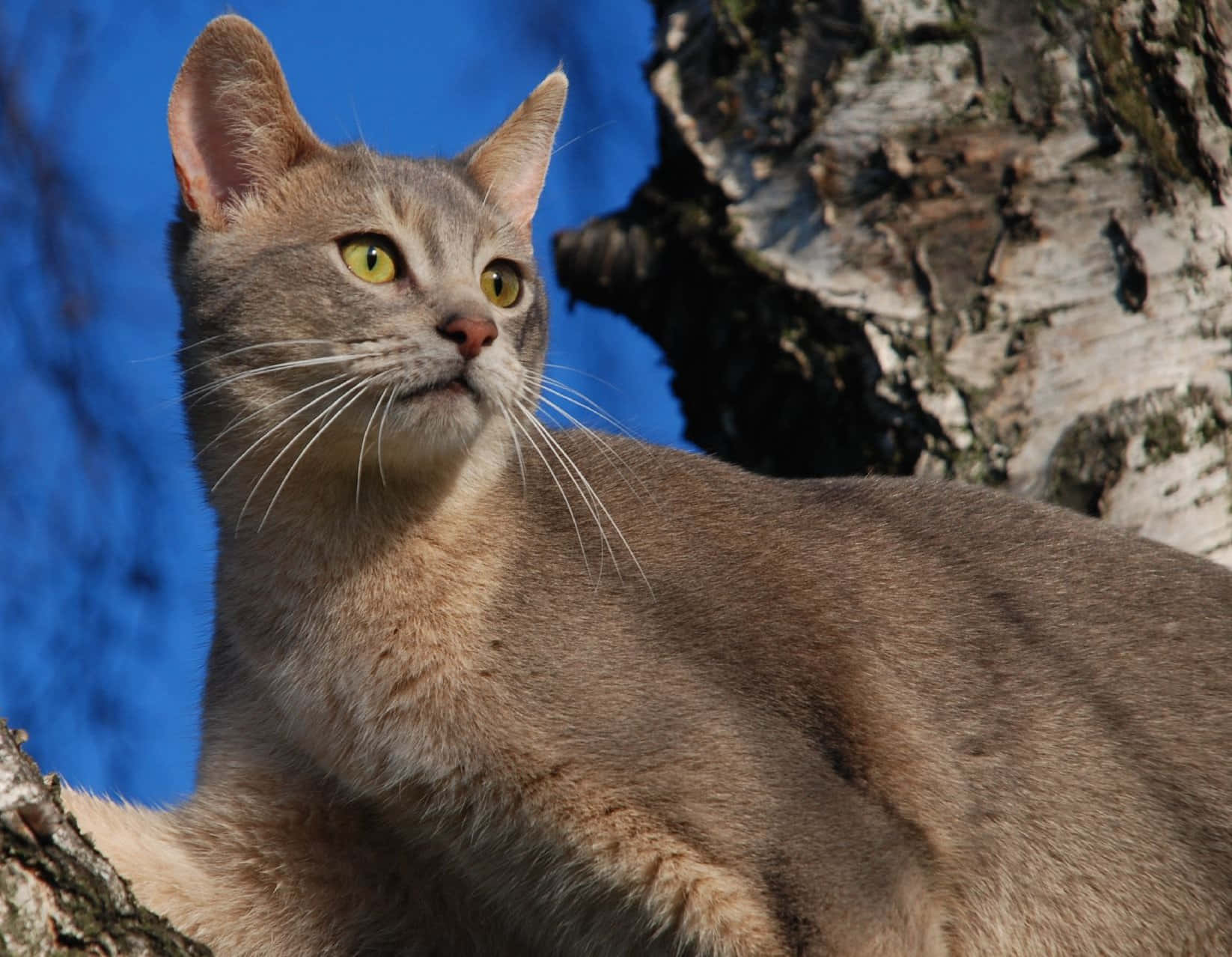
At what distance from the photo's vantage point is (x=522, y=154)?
13.3 feet

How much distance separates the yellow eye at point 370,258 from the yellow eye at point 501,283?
294 mm

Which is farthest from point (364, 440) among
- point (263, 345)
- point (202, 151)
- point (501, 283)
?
point (202, 151)

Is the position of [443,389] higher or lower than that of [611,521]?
higher

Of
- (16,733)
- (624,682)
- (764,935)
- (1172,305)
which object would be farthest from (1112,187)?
(16,733)

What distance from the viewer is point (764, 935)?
2854mm

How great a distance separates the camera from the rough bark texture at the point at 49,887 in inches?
79.7

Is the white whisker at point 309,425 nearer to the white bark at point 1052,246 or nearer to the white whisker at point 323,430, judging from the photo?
the white whisker at point 323,430

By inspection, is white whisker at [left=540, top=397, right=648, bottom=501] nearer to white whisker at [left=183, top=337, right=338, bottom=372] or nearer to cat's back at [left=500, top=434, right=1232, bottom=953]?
cat's back at [left=500, top=434, right=1232, bottom=953]

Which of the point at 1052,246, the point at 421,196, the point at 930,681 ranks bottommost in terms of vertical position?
the point at 930,681

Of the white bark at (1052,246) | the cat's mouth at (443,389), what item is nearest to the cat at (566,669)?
the cat's mouth at (443,389)

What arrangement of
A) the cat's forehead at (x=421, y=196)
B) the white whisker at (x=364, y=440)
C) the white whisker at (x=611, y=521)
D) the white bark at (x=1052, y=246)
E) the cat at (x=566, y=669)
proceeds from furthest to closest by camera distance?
the white bark at (x=1052, y=246) < the cat's forehead at (x=421, y=196) < the white whisker at (x=611, y=521) < the white whisker at (x=364, y=440) < the cat at (x=566, y=669)

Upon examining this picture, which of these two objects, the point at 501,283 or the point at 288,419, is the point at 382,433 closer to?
the point at 288,419

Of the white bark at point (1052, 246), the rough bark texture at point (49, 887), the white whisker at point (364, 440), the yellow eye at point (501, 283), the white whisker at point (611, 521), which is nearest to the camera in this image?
the rough bark texture at point (49, 887)

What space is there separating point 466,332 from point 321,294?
1.31 ft
